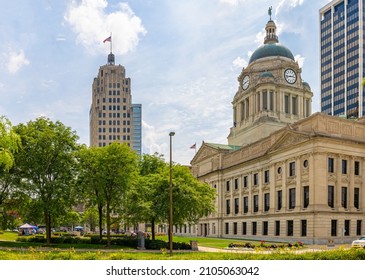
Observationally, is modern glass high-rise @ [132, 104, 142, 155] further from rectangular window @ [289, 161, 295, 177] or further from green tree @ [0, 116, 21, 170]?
green tree @ [0, 116, 21, 170]

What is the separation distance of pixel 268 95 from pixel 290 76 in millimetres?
8440

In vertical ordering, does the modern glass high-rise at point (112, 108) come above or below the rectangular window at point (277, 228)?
above

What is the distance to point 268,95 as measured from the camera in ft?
306

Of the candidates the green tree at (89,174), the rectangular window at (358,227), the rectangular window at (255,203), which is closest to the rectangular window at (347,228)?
the rectangular window at (358,227)

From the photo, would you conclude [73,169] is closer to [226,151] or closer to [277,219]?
[277,219]

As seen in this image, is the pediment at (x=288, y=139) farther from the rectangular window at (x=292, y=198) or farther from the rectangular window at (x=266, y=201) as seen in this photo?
the rectangular window at (x=266, y=201)

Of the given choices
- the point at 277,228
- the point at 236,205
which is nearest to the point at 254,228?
the point at 277,228

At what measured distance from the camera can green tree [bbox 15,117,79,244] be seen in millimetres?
42656

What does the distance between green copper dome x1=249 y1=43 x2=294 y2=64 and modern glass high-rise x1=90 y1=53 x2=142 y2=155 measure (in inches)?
2954

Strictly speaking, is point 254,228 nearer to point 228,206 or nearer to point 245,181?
point 245,181

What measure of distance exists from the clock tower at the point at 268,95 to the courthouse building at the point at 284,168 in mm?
223

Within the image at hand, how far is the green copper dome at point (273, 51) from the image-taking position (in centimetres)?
10056

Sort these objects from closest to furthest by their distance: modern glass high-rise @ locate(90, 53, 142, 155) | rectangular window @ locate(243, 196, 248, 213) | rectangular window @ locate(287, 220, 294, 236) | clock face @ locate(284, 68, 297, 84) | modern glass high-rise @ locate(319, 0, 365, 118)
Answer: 1. rectangular window @ locate(287, 220, 294, 236)
2. rectangular window @ locate(243, 196, 248, 213)
3. clock face @ locate(284, 68, 297, 84)
4. modern glass high-rise @ locate(319, 0, 365, 118)
5. modern glass high-rise @ locate(90, 53, 142, 155)

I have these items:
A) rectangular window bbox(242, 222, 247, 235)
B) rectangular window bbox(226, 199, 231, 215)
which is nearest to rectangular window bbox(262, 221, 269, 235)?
rectangular window bbox(242, 222, 247, 235)
